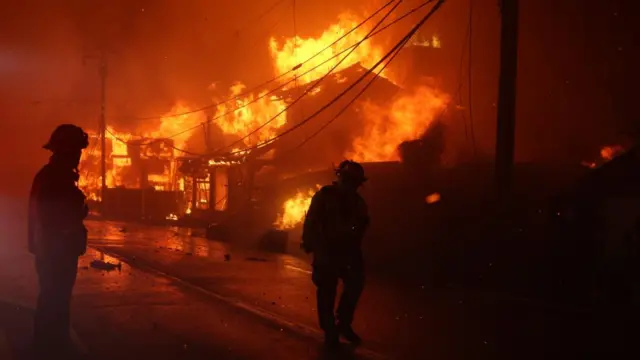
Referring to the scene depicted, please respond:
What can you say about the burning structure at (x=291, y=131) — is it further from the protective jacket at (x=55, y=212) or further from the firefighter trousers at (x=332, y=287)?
the protective jacket at (x=55, y=212)

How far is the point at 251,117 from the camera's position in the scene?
4538cm

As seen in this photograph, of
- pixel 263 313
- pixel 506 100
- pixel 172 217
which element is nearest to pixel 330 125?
pixel 172 217

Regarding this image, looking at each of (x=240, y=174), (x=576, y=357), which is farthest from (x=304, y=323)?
(x=240, y=174)

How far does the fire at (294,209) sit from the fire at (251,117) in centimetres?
1564

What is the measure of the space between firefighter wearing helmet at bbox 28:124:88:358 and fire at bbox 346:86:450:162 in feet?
86.2

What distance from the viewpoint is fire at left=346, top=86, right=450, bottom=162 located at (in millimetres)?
33375

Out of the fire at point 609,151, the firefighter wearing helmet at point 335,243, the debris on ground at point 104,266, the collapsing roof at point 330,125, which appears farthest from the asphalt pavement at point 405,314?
the collapsing roof at point 330,125

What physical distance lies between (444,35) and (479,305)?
95.3 feet

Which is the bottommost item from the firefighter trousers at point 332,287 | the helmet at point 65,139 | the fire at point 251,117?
the firefighter trousers at point 332,287

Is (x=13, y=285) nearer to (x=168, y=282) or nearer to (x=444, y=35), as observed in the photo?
(x=168, y=282)

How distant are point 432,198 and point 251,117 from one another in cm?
2749

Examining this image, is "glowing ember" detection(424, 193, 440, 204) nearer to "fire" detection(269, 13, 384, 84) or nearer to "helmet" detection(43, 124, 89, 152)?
"helmet" detection(43, 124, 89, 152)

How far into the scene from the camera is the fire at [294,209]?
81.9 feet

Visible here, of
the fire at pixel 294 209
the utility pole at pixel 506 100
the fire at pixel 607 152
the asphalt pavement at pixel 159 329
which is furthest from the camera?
the fire at pixel 607 152
